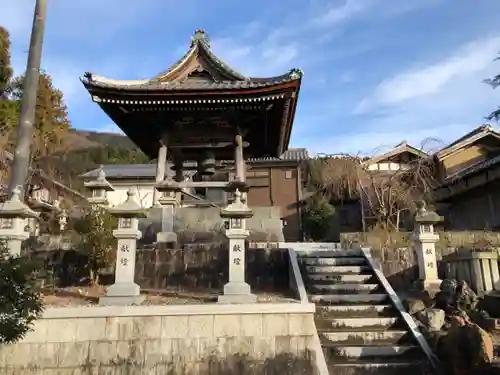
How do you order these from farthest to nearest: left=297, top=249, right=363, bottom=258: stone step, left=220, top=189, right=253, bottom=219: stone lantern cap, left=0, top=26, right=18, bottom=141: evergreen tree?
left=0, top=26, right=18, bottom=141: evergreen tree, left=297, top=249, right=363, bottom=258: stone step, left=220, top=189, right=253, bottom=219: stone lantern cap

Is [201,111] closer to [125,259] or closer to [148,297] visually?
[125,259]

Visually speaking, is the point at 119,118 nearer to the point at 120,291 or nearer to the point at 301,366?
the point at 120,291

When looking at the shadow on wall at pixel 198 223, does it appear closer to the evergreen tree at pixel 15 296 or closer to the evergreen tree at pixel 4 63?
the evergreen tree at pixel 15 296

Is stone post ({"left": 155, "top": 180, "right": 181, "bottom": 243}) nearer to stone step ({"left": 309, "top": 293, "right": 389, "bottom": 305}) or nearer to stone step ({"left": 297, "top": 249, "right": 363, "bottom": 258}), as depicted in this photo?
stone step ({"left": 297, "top": 249, "right": 363, "bottom": 258})

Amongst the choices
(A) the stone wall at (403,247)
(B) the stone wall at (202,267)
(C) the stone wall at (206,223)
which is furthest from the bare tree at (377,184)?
(B) the stone wall at (202,267)

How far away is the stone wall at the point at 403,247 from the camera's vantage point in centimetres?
1127

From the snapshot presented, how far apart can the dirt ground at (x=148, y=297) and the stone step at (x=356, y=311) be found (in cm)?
79

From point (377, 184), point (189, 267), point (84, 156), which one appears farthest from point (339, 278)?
point (84, 156)

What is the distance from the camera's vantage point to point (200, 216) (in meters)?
13.3

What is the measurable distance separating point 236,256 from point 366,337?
287cm

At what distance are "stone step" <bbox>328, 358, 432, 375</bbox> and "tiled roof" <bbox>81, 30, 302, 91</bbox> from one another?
26.5 ft

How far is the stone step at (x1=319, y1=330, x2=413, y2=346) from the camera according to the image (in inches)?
298

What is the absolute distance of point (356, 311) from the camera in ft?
27.5

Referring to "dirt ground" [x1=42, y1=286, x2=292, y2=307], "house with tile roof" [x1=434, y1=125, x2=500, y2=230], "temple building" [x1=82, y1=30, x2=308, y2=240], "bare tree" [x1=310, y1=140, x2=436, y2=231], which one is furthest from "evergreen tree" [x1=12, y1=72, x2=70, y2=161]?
"house with tile roof" [x1=434, y1=125, x2=500, y2=230]
